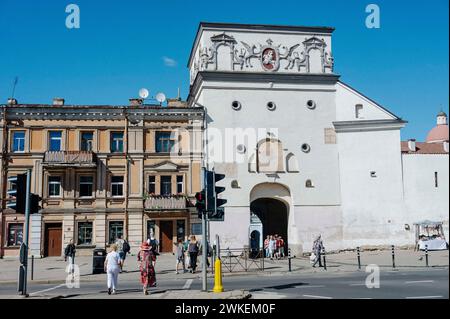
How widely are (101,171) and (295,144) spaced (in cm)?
1416

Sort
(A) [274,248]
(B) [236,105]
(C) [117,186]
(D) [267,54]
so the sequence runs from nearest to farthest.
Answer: (A) [274,248]
(C) [117,186]
(B) [236,105]
(D) [267,54]

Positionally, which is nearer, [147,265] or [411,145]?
[147,265]

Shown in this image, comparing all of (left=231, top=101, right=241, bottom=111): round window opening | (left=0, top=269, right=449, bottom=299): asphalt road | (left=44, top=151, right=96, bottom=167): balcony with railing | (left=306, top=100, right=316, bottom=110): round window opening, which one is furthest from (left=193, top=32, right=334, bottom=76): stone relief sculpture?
(left=0, top=269, right=449, bottom=299): asphalt road

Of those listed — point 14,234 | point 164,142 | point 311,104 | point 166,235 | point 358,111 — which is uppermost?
point 311,104

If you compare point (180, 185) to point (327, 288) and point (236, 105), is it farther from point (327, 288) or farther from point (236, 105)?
point (327, 288)

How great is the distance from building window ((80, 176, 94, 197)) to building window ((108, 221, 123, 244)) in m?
2.66

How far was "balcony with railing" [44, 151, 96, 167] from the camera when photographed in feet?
117

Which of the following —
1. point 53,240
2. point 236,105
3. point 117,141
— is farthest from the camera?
point 236,105

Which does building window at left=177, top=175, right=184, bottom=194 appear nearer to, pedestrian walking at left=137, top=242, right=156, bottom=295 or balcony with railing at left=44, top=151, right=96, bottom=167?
balcony with railing at left=44, top=151, right=96, bottom=167

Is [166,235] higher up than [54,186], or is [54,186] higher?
[54,186]

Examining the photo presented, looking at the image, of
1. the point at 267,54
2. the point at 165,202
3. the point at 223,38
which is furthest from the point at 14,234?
the point at 267,54

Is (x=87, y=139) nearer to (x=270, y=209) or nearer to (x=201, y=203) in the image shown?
(x=270, y=209)

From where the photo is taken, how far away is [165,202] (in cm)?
3641

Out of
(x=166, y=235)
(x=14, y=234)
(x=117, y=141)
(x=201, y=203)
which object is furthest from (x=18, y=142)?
(x=201, y=203)
